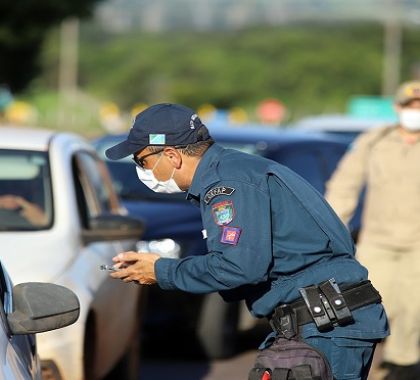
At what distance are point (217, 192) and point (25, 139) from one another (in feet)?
11.8

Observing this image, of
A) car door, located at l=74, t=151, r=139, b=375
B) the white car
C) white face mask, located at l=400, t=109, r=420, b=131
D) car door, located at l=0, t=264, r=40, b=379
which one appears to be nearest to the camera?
car door, located at l=0, t=264, r=40, b=379

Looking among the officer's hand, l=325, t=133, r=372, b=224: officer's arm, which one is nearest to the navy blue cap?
the officer's hand

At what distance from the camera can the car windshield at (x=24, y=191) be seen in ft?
23.8

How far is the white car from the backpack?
5.27ft

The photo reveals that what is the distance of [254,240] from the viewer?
4.38 metres

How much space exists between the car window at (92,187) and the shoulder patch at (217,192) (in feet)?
10.0

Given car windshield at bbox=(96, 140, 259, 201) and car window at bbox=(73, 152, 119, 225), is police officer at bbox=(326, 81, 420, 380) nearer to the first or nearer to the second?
car window at bbox=(73, 152, 119, 225)

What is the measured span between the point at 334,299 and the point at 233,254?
424 mm

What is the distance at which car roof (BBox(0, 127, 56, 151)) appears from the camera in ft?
25.5

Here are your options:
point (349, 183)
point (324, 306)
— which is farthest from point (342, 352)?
point (349, 183)

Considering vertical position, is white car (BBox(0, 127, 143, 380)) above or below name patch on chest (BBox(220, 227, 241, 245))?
below

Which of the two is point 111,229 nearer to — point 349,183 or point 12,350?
point 349,183

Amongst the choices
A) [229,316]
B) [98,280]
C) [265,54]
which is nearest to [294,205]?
[98,280]

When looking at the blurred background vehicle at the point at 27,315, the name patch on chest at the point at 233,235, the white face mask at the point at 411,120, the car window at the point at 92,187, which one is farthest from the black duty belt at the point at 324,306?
the white face mask at the point at 411,120
